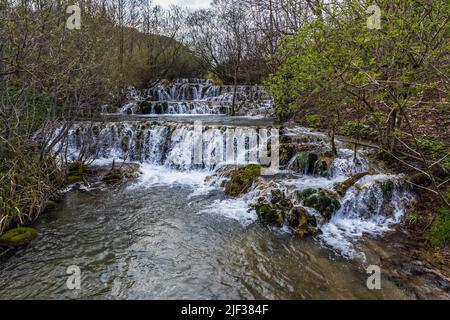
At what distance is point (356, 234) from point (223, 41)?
2027cm

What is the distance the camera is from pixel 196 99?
21.6 m

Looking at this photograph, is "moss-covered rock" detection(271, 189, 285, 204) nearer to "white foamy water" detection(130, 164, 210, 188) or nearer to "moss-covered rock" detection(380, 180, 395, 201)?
"moss-covered rock" detection(380, 180, 395, 201)

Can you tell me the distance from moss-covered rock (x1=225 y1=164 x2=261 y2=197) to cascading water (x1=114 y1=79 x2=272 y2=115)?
7.23 meters

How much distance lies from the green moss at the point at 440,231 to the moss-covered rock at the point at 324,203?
174 centimetres

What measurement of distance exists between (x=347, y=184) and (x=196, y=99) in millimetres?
16446

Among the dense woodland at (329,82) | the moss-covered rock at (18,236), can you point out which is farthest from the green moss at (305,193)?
the moss-covered rock at (18,236)

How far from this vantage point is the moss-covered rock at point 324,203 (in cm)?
627

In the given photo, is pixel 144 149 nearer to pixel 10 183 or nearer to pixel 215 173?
pixel 215 173

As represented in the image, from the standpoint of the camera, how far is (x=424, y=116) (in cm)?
870

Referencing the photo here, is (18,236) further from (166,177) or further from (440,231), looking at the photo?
(440,231)

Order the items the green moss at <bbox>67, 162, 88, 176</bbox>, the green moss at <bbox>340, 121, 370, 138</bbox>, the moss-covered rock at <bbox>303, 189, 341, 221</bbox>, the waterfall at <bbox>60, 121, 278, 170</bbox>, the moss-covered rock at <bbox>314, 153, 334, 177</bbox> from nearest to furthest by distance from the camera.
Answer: the moss-covered rock at <bbox>303, 189, 341, 221</bbox>, the moss-covered rock at <bbox>314, 153, 334, 177</bbox>, the green moss at <bbox>340, 121, 370, 138</bbox>, the green moss at <bbox>67, 162, 88, 176</bbox>, the waterfall at <bbox>60, 121, 278, 170</bbox>

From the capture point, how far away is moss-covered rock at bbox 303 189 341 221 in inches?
247

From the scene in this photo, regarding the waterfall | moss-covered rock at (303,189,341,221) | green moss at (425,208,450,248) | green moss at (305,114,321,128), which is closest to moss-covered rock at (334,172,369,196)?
moss-covered rock at (303,189,341,221)

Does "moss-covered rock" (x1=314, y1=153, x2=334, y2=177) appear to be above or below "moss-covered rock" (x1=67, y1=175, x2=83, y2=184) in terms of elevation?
above
